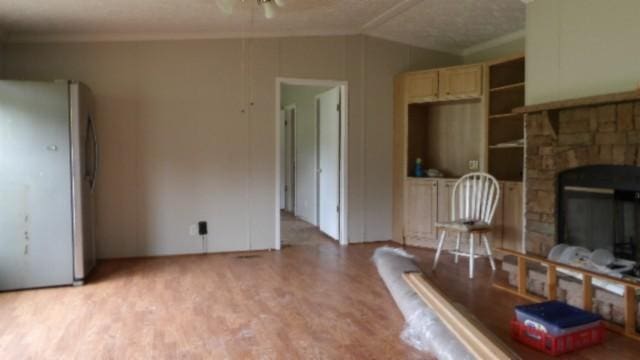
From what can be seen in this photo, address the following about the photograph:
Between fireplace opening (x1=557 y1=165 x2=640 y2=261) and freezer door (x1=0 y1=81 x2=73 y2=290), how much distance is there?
158 inches

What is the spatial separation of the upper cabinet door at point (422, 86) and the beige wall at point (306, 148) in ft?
4.24

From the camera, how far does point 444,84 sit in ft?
16.9

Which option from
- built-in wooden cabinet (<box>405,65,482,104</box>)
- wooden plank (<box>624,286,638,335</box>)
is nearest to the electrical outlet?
built-in wooden cabinet (<box>405,65,482,104</box>)

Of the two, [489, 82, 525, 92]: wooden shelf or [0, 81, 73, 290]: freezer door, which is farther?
[489, 82, 525, 92]: wooden shelf

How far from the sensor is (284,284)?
12.9ft

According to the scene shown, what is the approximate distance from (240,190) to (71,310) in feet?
7.28

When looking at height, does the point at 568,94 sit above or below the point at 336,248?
above

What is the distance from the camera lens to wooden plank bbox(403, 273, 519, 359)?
2.18 metres

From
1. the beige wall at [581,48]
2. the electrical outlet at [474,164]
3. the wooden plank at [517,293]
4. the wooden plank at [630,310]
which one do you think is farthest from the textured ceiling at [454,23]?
the wooden plank at [630,310]

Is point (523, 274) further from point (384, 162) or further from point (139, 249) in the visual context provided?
point (139, 249)

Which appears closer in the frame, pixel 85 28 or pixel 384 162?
pixel 85 28

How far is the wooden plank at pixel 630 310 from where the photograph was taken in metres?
2.81

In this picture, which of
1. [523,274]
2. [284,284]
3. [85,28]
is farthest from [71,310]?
[523,274]

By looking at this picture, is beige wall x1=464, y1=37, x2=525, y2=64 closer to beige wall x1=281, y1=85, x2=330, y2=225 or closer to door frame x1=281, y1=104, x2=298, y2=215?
beige wall x1=281, y1=85, x2=330, y2=225
